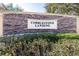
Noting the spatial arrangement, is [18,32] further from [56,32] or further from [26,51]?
[56,32]

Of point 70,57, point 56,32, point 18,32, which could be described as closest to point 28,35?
point 18,32

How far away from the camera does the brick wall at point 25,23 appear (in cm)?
259

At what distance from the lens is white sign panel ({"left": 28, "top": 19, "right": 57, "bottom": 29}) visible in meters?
2.59

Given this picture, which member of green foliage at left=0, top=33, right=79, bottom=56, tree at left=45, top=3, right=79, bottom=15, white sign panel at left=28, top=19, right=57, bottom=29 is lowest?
green foliage at left=0, top=33, right=79, bottom=56

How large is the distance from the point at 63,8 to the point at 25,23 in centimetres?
37

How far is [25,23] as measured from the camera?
102 inches

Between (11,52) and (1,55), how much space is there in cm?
9

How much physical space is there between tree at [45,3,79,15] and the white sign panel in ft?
0.33

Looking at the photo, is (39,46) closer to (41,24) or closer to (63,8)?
(41,24)

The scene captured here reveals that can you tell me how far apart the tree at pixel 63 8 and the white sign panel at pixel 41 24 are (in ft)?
0.33

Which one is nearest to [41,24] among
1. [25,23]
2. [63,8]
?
[25,23]

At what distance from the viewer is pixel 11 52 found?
2578 millimetres

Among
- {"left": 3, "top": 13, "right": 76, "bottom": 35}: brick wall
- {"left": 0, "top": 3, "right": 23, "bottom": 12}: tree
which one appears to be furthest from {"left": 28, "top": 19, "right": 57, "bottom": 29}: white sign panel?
{"left": 0, "top": 3, "right": 23, "bottom": 12}: tree

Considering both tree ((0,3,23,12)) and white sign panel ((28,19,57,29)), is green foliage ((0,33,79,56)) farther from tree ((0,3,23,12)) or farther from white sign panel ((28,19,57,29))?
tree ((0,3,23,12))
